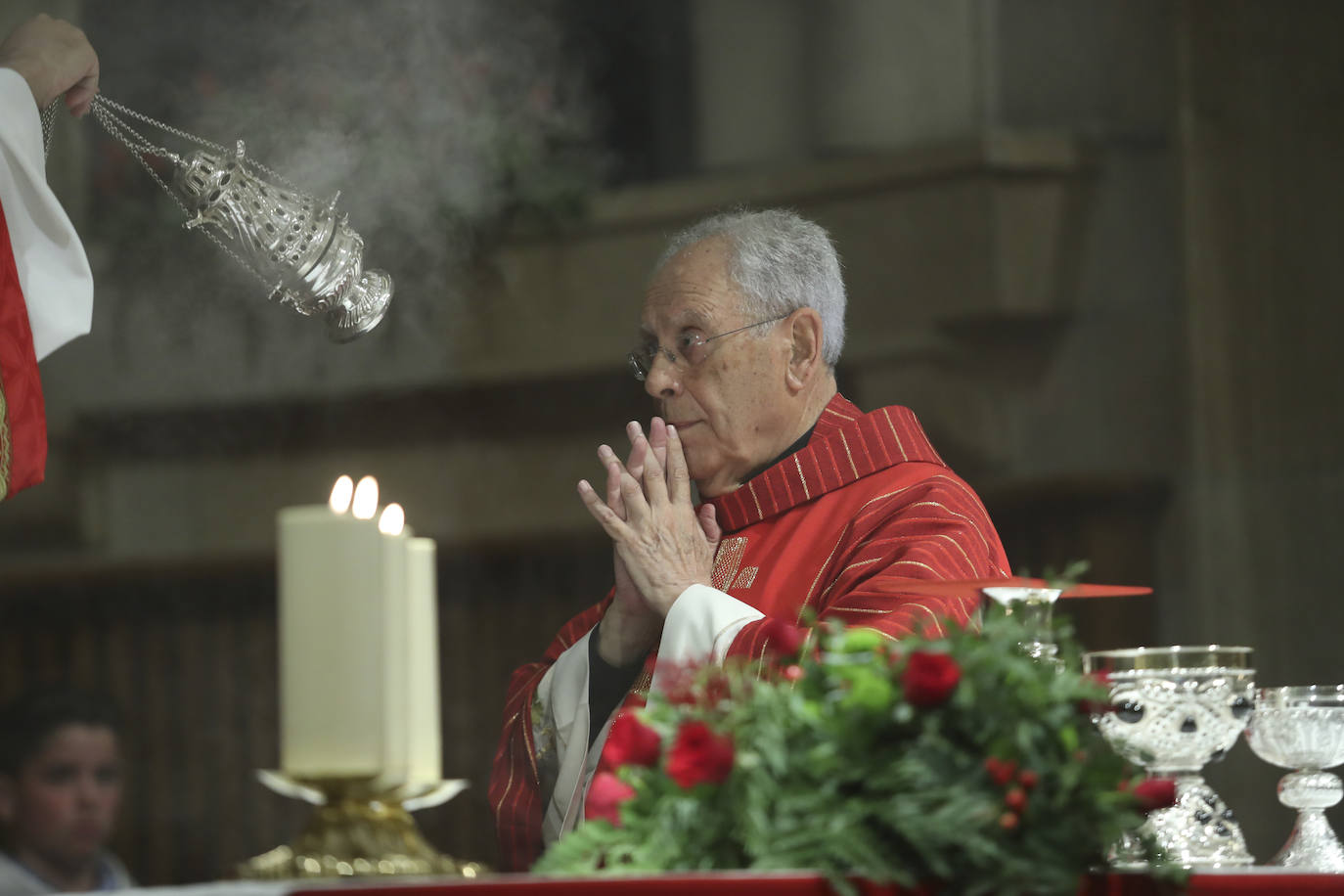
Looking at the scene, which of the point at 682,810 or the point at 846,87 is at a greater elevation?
the point at 846,87

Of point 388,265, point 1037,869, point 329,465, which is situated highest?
point 388,265

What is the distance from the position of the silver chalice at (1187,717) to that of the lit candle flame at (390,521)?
0.97 metres

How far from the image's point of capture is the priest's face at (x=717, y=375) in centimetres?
322

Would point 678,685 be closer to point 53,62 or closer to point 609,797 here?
point 609,797

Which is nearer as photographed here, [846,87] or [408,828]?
[408,828]

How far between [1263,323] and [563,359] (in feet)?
7.68

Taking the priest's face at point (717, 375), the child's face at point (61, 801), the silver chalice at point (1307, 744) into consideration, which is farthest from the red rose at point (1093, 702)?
the child's face at point (61, 801)

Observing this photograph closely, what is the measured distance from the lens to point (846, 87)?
6.36 m

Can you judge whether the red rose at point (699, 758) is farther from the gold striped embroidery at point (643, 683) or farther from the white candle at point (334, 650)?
the gold striped embroidery at point (643, 683)

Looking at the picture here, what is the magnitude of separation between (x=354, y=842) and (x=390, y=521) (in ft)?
0.90

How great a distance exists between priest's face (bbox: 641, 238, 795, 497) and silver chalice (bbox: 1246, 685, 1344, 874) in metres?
1.17

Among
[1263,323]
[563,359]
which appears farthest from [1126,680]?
[563,359]

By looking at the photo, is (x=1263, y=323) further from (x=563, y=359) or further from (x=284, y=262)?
(x=284, y=262)

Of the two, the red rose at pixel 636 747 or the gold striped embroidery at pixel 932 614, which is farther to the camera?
the gold striped embroidery at pixel 932 614
